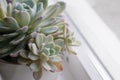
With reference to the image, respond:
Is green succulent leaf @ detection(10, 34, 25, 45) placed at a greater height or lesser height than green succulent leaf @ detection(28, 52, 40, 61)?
greater

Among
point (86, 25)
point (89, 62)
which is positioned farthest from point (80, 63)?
point (86, 25)

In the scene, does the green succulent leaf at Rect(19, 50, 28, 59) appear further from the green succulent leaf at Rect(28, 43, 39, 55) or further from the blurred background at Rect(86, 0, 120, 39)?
the blurred background at Rect(86, 0, 120, 39)

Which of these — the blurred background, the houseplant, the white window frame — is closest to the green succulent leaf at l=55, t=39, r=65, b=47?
the houseplant

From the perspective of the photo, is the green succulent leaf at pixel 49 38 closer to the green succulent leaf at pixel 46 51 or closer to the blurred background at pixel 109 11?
the green succulent leaf at pixel 46 51

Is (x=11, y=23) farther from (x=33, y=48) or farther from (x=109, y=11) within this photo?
(x=109, y=11)

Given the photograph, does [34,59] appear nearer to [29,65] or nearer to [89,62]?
[29,65]

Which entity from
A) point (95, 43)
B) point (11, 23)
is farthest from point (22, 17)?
point (95, 43)
